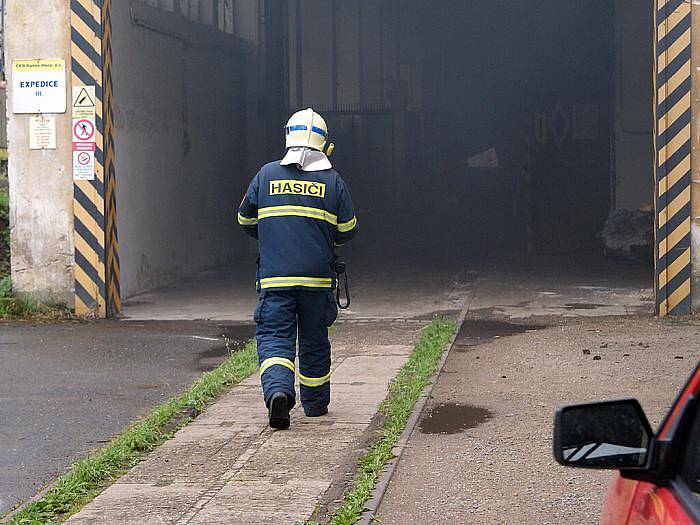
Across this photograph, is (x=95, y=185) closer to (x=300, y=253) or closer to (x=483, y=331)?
(x=483, y=331)

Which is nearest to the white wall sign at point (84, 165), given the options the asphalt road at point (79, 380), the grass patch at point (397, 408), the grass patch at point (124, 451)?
the asphalt road at point (79, 380)

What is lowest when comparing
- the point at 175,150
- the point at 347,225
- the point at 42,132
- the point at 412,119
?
the point at 347,225

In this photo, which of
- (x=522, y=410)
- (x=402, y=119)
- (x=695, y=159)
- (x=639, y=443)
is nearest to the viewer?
(x=639, y=443)

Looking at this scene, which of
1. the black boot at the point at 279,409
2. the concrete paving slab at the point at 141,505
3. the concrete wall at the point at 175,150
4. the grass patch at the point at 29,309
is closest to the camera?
the concrete paving slab at the point at 141,505

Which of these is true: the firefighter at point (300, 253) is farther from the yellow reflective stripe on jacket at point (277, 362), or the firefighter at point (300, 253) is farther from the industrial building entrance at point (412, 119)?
the industrial building entrance at point (412, 119)

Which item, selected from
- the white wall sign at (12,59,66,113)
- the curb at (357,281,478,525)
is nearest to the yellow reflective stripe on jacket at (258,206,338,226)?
the curb at (357,281,478,525)

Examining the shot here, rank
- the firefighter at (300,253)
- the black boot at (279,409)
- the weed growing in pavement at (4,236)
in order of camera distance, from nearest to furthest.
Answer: the black boot at (279,409) < the firefighter at (300,253) < the weed growing in pavement at (4,236)

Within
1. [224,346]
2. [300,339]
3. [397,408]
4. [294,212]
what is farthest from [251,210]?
[224,346]

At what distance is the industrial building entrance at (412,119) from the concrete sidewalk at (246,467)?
Result: 487 cm

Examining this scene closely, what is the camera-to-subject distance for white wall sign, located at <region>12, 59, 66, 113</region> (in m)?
12.0

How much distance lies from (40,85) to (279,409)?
6.28 meters

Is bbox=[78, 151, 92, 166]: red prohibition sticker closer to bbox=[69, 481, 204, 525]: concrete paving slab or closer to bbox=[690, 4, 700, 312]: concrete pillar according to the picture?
bbox=[690, 4, 700, 312]: concrete pillar

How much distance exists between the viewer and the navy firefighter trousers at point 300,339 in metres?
7.19

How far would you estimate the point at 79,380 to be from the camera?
9102mm
